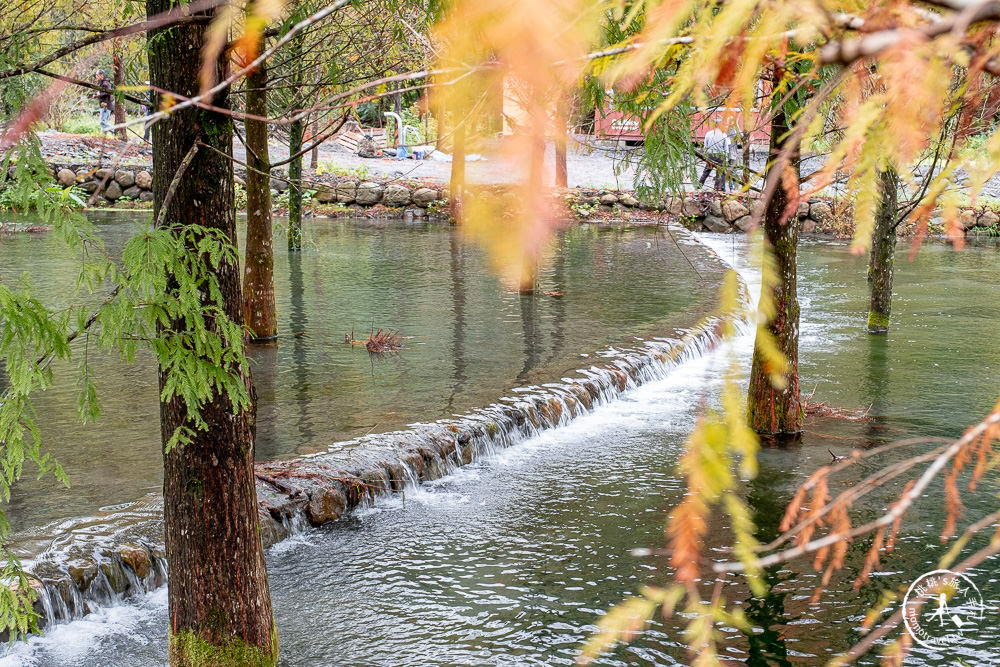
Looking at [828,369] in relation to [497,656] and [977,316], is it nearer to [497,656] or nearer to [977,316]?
[977,316]

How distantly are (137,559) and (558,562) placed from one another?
281cm

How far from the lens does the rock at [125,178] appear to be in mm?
29641

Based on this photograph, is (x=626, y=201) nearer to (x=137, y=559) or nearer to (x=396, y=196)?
(x=396, y=196)

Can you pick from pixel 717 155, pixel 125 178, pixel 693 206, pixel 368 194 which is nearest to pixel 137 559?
pixel 717 155

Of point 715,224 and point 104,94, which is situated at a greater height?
point 104,94

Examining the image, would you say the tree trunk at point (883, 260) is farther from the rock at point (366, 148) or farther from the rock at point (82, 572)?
the rock at point (366, 148)

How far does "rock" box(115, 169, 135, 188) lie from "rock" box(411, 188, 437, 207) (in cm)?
863

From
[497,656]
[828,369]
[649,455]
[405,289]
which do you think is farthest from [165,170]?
[405,289]

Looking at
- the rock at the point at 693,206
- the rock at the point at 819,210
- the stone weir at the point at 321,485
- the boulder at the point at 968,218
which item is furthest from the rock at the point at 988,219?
the stone weir at the point at 321,485

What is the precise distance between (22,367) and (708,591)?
4528 mm

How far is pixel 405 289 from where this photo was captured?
16219 mm

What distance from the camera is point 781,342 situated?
344 inches

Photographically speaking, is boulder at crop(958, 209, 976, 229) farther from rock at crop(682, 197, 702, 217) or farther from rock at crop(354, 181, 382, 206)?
rock at crop(354, 181, 382, 206)

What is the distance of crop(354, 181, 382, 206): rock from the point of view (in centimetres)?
2944
